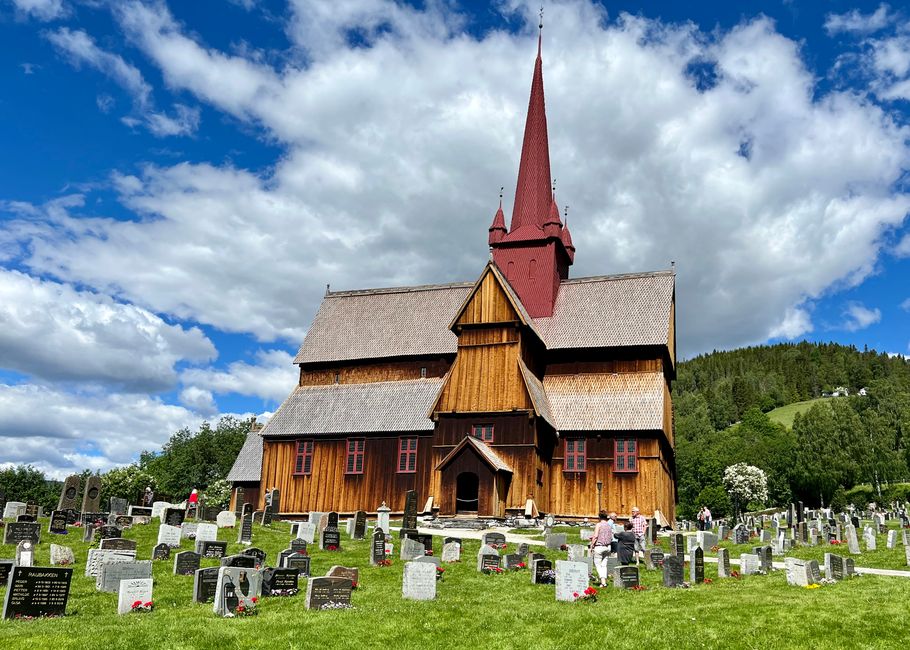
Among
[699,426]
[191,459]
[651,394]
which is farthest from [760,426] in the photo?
[651,394]

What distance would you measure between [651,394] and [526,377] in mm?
6303

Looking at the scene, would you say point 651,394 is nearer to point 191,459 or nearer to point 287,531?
point 287,531

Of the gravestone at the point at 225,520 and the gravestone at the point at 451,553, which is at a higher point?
the gravestone at the point at 225,520

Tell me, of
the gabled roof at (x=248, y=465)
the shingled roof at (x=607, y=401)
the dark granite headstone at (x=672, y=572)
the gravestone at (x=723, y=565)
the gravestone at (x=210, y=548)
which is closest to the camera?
the dark granite headstone at (x=672, y=572)

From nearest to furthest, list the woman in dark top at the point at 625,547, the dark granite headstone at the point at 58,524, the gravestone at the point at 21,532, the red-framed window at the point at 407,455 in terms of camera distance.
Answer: the woman in dark top at the point at 625,547 → the gravestone at the point at 21,532 → the dark granite headstone at the point at 58,524 → the red-framed window at the point at 407,455

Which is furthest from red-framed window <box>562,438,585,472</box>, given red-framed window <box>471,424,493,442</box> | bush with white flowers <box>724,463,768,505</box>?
bush with white flowers <box>724,463,768,505</box>

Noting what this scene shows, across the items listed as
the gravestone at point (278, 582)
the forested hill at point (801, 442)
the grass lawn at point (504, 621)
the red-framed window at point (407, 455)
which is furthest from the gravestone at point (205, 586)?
the forested hill at point (801, 442)

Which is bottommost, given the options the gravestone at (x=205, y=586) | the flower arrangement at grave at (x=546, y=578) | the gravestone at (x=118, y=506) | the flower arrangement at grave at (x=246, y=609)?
the flower arrangement at grave at (x=246, y=609)

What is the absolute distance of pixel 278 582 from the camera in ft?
54.0

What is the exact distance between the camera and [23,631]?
1230 centimetres

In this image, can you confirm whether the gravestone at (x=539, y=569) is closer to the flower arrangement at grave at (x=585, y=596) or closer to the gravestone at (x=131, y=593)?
the flower arrangement at grave at (x=585, y=596)

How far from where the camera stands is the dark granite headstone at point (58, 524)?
25.8 m

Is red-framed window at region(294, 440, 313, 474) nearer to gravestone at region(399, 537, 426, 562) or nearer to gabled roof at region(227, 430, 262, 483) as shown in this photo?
gabled roof at region(227, 430, 262, 483)

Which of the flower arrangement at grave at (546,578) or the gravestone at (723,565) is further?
the gravestone at (723,565)
